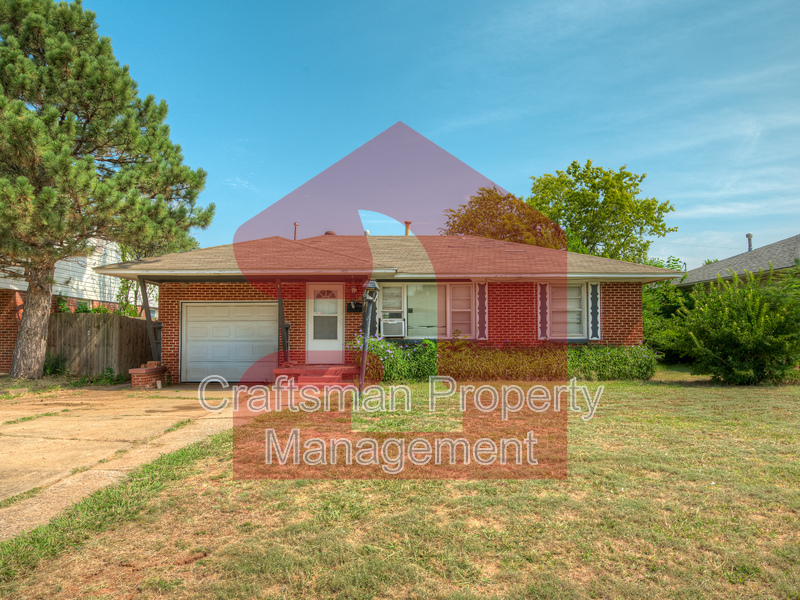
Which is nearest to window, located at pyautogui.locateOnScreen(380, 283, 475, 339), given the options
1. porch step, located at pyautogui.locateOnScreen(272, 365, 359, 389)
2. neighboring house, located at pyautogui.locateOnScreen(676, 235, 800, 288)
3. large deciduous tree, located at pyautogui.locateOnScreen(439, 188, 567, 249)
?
porch step, located at pyautogui.locateOnScreen(272, 365, 359, 389)

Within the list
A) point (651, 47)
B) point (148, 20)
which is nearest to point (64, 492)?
point (148, 20)

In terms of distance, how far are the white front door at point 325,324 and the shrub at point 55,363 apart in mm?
7268

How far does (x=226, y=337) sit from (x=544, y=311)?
864cm

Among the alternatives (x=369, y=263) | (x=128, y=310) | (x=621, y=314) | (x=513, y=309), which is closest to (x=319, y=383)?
(x=369, y=263)

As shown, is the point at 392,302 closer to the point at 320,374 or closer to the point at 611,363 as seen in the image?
the point at 320,374

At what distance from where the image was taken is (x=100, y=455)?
5.84 m

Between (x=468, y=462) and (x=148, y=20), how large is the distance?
46.2ft

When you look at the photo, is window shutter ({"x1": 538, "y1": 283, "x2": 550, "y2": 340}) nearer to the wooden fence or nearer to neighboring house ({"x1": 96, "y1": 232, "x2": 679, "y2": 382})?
neighboring house ({"x1": 96, "y1": 232, "x2": 679, "y2": 382})

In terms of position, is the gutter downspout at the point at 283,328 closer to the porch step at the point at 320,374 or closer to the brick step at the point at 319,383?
the porch step at the point at 320,374

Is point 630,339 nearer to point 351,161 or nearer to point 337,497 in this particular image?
point 351,161

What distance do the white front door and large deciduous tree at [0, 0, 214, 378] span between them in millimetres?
4481

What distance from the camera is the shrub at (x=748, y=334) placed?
36.6ft

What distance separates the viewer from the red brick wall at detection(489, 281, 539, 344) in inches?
539

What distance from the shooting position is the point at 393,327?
13734mm
